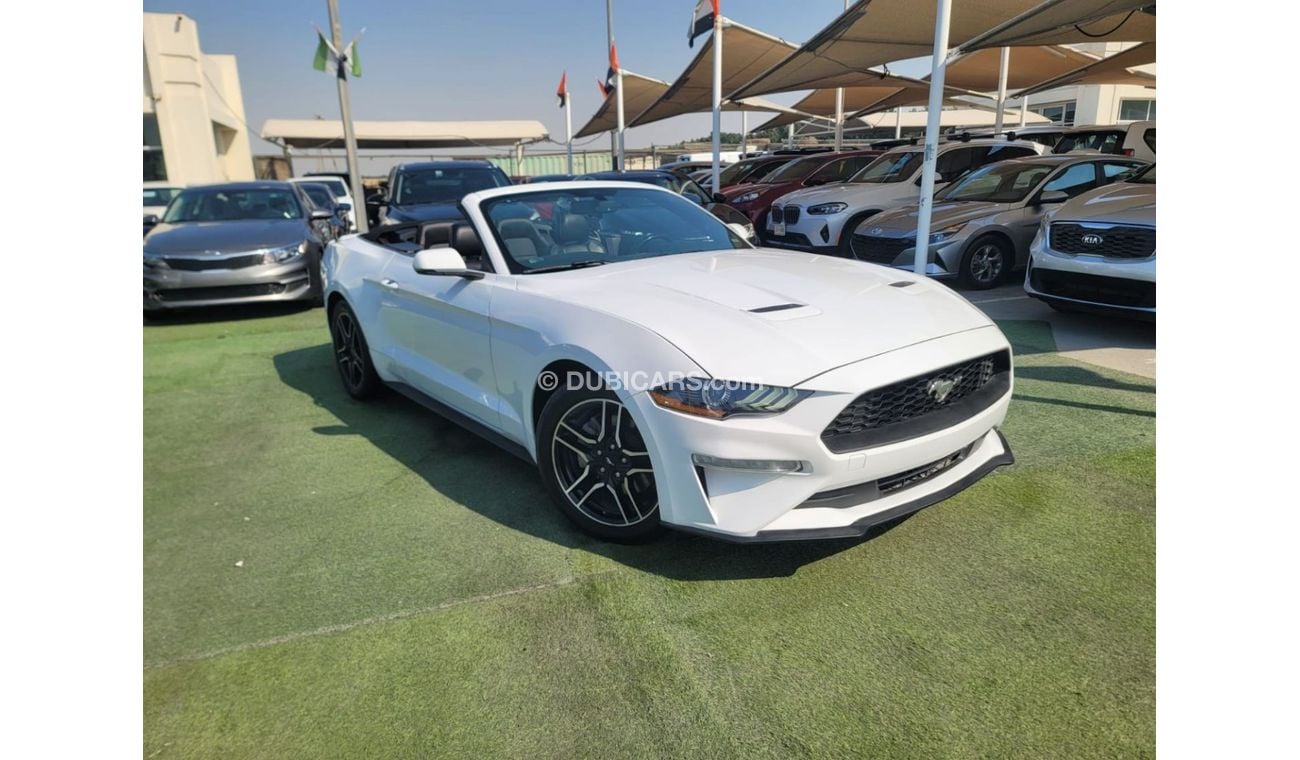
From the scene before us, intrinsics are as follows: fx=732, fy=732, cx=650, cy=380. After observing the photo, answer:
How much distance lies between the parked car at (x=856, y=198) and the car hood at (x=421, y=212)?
4.63m

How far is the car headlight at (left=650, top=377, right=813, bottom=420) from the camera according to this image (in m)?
2.38

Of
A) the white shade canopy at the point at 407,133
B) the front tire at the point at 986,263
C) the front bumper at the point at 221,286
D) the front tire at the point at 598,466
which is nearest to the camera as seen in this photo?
the front tire at the point at 598,466

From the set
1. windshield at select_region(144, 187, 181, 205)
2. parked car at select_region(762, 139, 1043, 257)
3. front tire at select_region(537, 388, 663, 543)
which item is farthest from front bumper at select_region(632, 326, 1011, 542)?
windshield at select_region(144, 187, 181, 205)

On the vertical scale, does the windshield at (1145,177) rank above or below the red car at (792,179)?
below

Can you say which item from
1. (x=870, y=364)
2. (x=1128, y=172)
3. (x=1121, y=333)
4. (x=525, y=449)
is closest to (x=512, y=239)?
(x=525, y=449)

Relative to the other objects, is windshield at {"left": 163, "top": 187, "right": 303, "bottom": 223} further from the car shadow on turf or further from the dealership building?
the dealership building

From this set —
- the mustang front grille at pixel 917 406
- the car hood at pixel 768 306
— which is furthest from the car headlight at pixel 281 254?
the mustang front grille at pixel 917 406

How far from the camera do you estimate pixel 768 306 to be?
2.78 meters

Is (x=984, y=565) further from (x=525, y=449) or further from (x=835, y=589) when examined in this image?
(x=525, y=449)

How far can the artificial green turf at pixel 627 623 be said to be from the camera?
2.02m

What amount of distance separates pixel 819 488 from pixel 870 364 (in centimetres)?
45

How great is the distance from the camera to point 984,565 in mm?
2711

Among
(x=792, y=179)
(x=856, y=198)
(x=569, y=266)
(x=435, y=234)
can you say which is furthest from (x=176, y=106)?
(x=569, y=266)

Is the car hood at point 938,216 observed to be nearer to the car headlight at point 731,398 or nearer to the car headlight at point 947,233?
the car headlight at point 947,233
